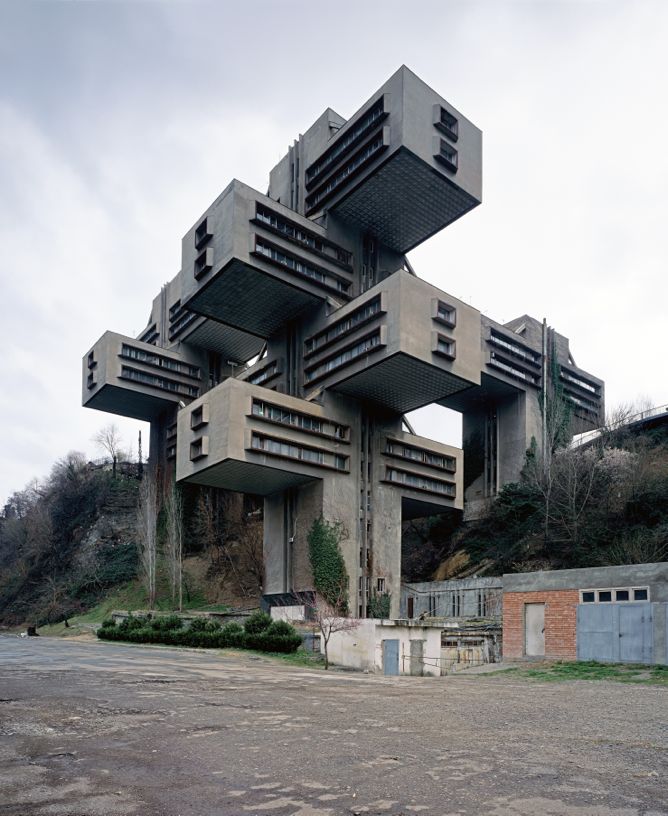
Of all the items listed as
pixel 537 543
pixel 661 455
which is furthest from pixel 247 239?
pixel 661 455

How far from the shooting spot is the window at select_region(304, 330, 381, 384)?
48200 millimetres

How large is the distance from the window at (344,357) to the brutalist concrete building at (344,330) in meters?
0.11

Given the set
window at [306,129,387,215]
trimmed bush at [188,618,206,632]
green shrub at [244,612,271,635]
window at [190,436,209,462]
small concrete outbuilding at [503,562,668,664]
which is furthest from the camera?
window at [306,129,387,215]

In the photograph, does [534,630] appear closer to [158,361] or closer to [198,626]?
[198,626]

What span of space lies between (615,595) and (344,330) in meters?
28.1

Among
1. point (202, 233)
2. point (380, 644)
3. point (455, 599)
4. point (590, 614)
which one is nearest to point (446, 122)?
point (202, 233)

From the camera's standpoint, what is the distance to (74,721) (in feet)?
45.5

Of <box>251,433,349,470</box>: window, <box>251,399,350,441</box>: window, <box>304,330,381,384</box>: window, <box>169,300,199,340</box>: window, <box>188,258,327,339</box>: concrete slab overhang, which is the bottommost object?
<box>251,433,349,470</box>: window

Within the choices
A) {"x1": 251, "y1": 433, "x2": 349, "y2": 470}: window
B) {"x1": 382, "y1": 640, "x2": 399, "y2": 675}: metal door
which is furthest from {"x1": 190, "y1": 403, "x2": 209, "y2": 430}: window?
{"x1": 382, "y1": 640, "x2": 399, "y2": 675}: metal door

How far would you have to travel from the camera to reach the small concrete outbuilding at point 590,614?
26047 millimetres

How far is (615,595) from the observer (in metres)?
27.3

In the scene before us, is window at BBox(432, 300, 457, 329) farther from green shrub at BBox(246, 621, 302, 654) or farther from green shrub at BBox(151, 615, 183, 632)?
green shrub at BBox(151, 615, 183, 632)

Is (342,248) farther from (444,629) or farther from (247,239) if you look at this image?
(444,629)

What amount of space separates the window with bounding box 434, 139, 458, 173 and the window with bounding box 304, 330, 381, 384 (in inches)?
504
